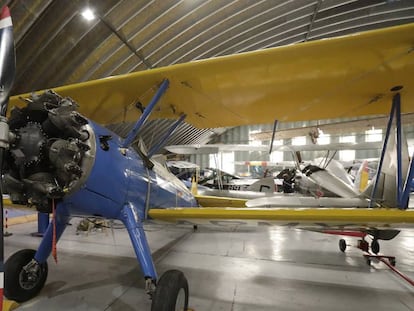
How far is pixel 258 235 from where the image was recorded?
4.91 metres

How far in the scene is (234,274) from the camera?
9.44 feet

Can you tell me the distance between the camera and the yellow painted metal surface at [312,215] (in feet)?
5.93

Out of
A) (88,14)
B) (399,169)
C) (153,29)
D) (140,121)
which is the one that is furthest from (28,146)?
(153,29)

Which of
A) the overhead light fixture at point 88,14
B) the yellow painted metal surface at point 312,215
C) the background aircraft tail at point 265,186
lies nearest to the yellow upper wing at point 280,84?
the yellow painted metal surface at point 312,215

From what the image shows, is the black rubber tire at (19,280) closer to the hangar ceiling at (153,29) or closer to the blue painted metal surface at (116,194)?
the blue painted metal surface at (116,194)

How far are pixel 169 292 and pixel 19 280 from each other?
154 cm

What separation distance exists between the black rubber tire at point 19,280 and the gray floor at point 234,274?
0.08m

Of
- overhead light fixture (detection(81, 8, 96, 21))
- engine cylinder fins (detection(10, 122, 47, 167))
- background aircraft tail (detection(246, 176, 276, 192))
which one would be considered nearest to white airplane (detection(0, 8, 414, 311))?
engine cylinder fins (detection(10, 122, 47, 167))

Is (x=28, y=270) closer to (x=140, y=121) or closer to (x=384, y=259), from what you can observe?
(x=140, y=121)

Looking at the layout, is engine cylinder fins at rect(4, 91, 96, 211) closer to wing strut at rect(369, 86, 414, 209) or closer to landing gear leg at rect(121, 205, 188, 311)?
landing gear leg at rect(121, 205, 188, 311)

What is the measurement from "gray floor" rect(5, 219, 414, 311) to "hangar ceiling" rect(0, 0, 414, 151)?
1844 millimetres

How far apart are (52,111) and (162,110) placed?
1.83 meters

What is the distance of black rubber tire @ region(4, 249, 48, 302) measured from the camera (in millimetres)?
2148

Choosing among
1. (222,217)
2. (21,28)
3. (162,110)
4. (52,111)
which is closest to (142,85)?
(162,110)
